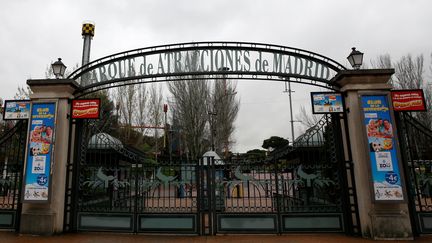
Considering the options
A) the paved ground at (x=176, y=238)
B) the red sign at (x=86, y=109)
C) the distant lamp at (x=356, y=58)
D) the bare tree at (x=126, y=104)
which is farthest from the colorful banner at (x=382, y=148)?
the bare tree at (x=126, y=104)

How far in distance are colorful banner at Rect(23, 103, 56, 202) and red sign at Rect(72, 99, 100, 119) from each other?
50cm

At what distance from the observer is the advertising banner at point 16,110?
23.8 feet

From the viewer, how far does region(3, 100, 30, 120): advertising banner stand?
7.26 metres

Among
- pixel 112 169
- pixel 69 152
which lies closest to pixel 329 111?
pixel 112 169

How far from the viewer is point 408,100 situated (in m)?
6.63

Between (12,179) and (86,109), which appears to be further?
(12,179)

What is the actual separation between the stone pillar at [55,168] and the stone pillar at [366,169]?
7.00 metres

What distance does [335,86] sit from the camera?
7.18 metres

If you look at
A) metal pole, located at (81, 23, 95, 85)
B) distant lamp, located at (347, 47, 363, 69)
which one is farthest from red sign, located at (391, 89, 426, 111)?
metal pole, located at (81, 23, 95, 85)

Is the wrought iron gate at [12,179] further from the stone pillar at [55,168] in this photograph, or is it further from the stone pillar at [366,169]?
the stone pillar at [366,169]

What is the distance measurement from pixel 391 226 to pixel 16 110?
948cm

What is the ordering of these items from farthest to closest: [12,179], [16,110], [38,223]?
[12,179] → [16,110] → [38,223]

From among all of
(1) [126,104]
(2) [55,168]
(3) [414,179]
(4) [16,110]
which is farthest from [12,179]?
(1) [126,104]

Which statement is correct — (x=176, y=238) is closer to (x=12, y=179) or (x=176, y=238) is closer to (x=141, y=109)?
(x=12, y=179)
